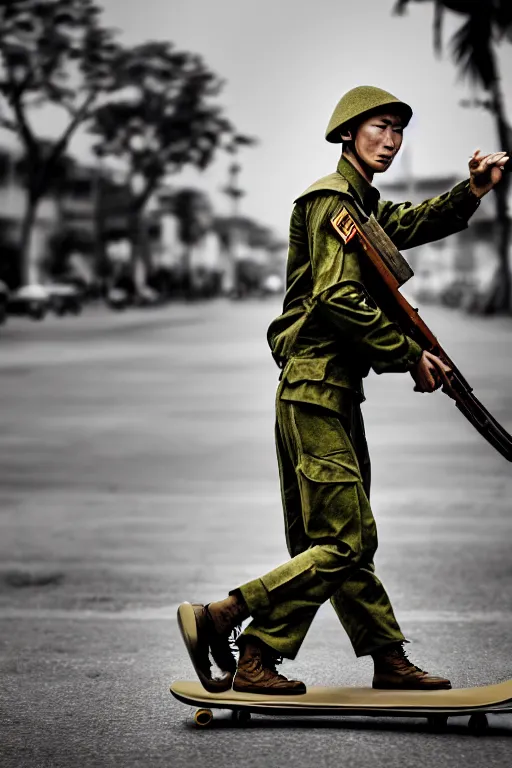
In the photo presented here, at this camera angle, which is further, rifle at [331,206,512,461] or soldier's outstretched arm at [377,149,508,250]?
soldier's outstretched arm at [377,149,508,250]

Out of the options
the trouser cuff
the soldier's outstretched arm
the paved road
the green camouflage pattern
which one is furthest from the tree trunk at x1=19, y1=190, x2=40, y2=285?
the trouser cuff

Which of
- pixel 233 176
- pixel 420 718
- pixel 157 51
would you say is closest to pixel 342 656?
pixel 420 718

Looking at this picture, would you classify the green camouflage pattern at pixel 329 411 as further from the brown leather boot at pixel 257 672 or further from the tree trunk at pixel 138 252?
the tree trunk at pixel 138 252

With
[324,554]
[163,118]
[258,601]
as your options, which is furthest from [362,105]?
[163,118]

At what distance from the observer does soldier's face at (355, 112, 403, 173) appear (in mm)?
4844

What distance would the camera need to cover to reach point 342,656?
19.8 feet

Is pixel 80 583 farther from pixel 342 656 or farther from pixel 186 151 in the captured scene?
pixel 186 151

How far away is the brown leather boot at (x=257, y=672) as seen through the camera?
4781 mm

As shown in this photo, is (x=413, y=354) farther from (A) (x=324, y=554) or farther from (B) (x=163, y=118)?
(B) (x=163, y=118)

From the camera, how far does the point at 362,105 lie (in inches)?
189

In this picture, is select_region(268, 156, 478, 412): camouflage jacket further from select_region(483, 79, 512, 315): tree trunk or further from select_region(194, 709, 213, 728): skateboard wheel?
select_region(483, 79, 512, 315): tree trunk

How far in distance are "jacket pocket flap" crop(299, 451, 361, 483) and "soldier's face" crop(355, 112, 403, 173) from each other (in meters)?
0.92

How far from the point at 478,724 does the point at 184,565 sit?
10.8 feet

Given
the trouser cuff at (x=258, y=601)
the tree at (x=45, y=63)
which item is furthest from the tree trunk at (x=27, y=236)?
the trouser cuff at (x=258, y=601)
